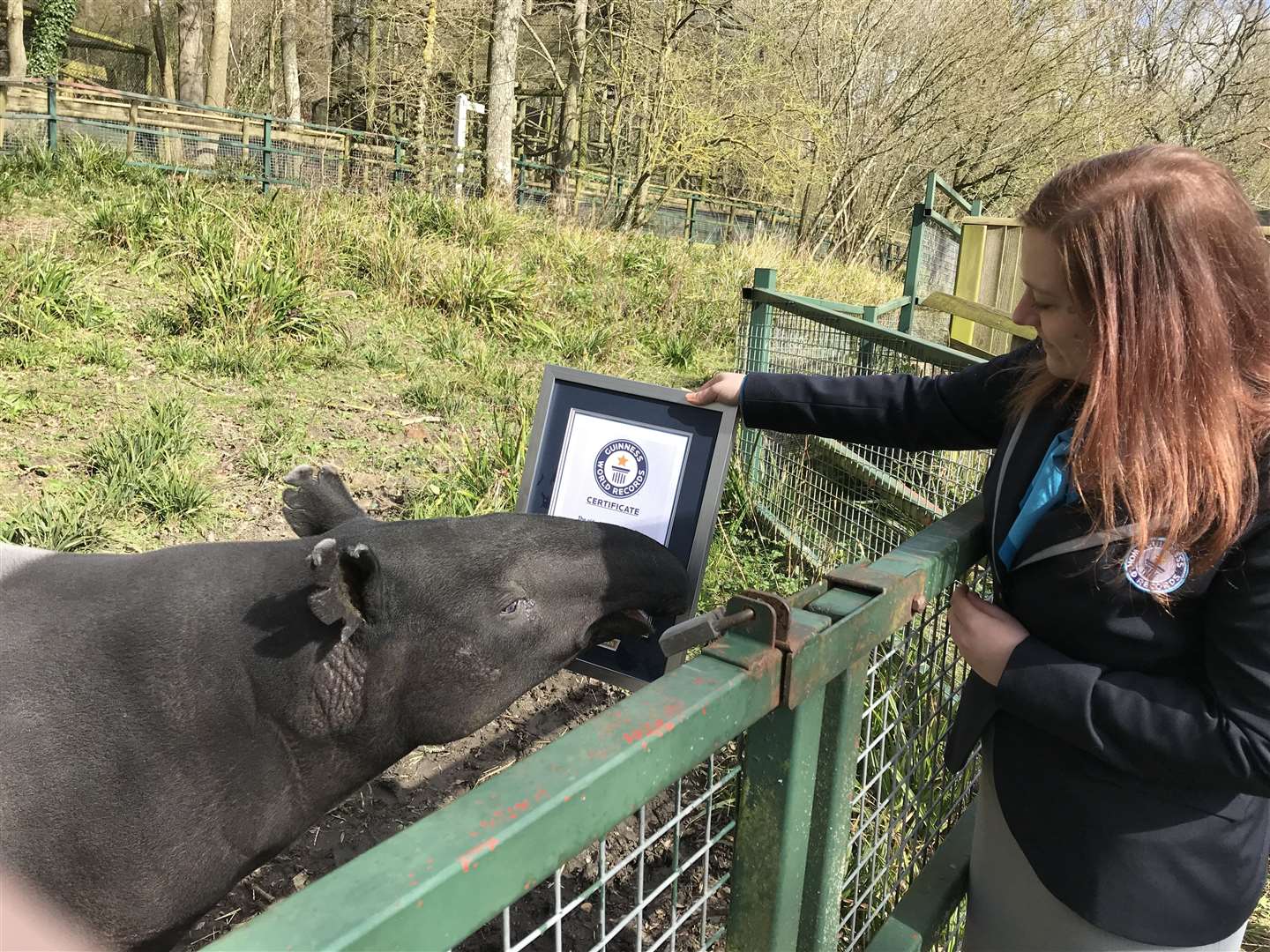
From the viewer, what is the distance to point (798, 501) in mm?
5473

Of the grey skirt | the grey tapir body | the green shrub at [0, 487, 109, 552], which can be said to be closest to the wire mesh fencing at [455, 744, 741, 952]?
the grey tapir body

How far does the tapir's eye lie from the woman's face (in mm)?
1353

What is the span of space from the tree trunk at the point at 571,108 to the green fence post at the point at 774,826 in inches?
539

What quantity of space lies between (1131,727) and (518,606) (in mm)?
1428

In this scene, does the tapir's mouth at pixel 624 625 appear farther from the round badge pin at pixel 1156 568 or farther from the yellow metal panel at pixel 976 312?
the yellow metal panel at pixel 976 312

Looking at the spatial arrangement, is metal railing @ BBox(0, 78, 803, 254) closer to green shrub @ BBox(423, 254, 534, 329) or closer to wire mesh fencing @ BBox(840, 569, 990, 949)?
green shrub @ BBox(423, 254, 534, 329)

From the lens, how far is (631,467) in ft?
9.02

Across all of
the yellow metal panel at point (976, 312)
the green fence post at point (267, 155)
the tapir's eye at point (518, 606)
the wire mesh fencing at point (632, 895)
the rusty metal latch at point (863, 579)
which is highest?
the green fence post at point (267, 155)

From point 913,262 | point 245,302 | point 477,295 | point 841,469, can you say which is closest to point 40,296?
point 245,302

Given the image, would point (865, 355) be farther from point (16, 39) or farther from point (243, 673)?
point (16, 39)

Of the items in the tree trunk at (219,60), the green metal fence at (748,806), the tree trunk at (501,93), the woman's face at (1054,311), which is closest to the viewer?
the green metal fence at (748,806)

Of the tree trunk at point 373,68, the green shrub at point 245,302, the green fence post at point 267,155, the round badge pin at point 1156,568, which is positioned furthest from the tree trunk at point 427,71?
the round badge pin at point 1156,568

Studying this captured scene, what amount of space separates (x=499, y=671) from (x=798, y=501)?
3299 mm

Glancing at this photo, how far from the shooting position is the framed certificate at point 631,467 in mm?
2639
